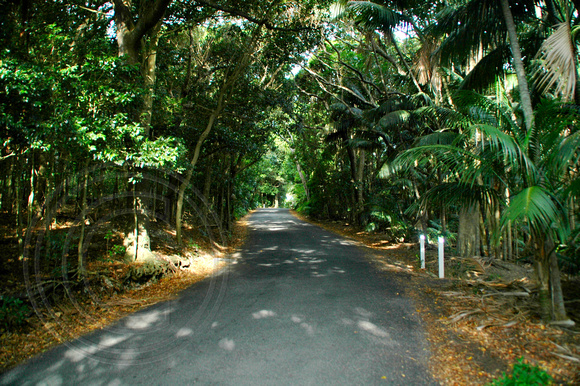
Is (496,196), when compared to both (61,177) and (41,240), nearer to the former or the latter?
(61,177)

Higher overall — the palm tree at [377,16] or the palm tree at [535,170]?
the palm tree at [377,16]

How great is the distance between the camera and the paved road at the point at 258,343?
3.45 m

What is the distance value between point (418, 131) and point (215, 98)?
7.48 meters

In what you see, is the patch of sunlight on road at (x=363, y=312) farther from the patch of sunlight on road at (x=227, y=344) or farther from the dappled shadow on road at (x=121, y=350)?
the dappled shadow on road at (x=121, y=350)

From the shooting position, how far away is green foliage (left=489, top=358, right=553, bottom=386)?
10.0 feet

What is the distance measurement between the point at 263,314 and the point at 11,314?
11.6 feet

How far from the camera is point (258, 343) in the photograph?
4.16 m

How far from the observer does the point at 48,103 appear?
5.01 m

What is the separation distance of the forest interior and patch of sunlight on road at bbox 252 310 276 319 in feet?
7.50

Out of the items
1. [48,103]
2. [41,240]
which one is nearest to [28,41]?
[48,103]

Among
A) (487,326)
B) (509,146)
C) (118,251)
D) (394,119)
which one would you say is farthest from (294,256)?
(509,146)

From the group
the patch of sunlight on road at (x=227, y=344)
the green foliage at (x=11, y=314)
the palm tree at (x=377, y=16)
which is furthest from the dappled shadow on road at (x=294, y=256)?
the palm tree at (x=377, y=16)

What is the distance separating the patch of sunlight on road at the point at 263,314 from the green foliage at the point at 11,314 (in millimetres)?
3272

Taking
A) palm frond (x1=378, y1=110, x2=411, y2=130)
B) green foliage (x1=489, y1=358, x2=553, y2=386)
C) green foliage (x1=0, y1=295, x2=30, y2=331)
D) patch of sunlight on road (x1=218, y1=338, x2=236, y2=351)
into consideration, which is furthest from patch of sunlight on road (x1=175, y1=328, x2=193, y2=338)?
palm frond (x1=378, y1=110, x2=411, y2=130)
